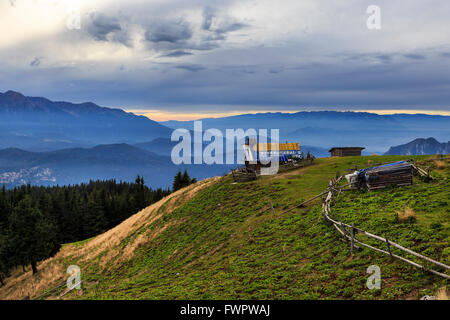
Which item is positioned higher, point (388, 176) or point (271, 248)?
point (388, 176)

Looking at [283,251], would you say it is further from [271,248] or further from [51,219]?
[51,219]

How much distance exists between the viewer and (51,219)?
89.8 meters

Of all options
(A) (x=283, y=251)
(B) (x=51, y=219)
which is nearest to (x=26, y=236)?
(B) (x=51, y=219)

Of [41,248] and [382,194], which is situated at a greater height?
[382,194]

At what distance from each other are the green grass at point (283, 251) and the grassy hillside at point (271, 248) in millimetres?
72

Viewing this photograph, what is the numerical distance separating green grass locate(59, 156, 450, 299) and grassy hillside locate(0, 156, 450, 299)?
72 mm

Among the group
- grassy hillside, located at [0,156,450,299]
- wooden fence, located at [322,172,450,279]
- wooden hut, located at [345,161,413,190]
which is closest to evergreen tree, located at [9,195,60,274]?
grassy hillside, located at [0,156,450,299]

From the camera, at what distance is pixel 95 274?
36062 millimetres

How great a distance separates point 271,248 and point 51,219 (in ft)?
281

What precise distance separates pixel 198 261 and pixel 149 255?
10.5m

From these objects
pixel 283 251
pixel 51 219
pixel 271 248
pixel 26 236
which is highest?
pixel 283 251
